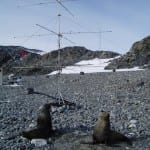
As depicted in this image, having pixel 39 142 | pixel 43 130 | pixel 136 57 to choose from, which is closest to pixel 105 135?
pixel 39 142

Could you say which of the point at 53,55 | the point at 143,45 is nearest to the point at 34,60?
the point at 53,55

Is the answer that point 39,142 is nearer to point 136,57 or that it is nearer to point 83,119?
point 83,119

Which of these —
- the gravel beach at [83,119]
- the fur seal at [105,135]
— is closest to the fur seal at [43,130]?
the gravel beach at [83,119]

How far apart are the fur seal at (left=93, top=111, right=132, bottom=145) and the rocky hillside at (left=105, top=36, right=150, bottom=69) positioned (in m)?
40.5

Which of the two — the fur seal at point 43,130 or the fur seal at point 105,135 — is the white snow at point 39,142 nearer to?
the fur seal at point 43,130

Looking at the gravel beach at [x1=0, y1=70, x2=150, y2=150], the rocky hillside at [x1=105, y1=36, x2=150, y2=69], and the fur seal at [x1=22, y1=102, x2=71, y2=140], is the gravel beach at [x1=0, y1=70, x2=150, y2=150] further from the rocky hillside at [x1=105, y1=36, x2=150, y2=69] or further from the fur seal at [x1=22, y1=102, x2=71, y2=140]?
the rocky hillside at [x1=105, y1=36, x2=150, y2=69]

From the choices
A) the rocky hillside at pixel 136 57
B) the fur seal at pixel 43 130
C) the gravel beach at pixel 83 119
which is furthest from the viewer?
the rocky hillside at pixel 136 57

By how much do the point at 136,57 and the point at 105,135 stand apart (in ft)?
148

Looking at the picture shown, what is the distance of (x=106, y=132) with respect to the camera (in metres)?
10.2

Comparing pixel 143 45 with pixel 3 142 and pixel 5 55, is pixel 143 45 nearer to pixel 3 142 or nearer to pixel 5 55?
pixel 5 55

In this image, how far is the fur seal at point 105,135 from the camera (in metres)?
10.1

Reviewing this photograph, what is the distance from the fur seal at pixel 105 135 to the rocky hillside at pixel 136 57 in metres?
40.5

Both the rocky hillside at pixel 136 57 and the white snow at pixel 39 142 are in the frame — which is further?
the rocky hillside at pixel 136 57

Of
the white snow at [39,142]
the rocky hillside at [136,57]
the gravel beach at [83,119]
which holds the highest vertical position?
the rocky hillside at [136,57]
